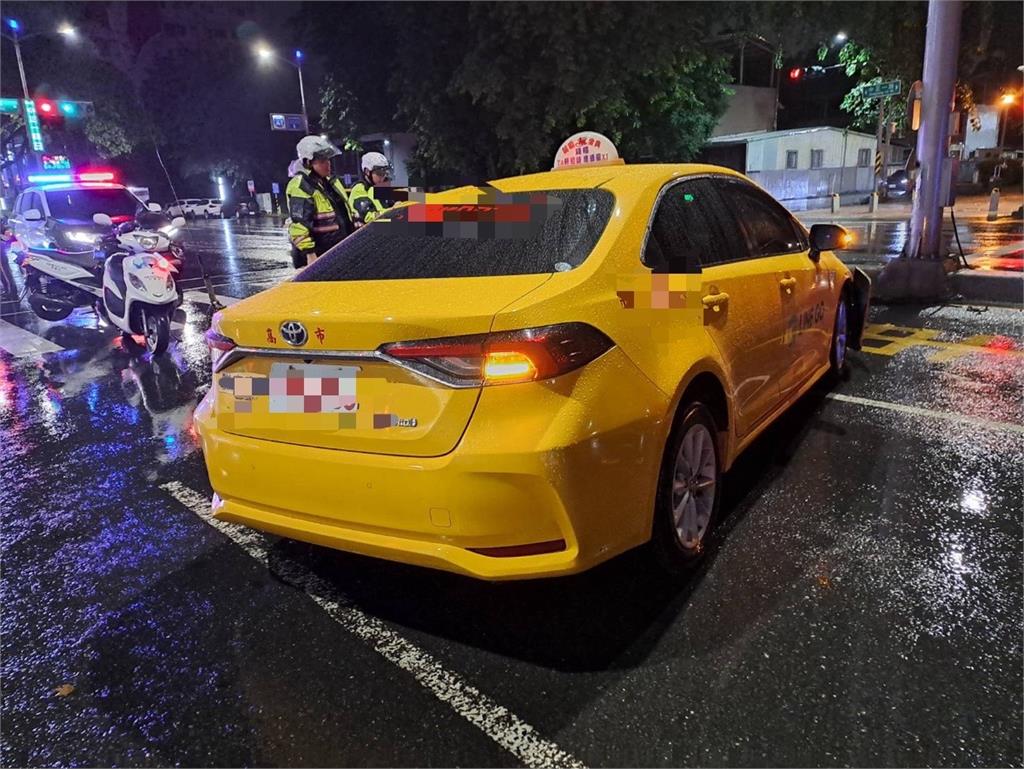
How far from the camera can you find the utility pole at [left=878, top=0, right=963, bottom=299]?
809cm

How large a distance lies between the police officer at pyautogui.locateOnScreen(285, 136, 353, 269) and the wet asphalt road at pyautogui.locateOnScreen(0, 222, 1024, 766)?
2664mm

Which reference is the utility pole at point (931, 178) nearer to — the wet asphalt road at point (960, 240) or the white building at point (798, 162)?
the wet asphalt road at point (960, 240)

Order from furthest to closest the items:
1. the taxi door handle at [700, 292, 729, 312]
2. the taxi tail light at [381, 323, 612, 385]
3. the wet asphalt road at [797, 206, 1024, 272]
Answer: the wet asphalt road at [797, 206, 1024, 272]
the taxi door handle at [700, 292, 729, 312]
the taxi tail light at [381, 323, 612, 385]

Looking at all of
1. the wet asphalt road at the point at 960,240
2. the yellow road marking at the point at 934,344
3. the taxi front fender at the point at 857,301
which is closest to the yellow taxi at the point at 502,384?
the taxi front fender at the point at 857,301

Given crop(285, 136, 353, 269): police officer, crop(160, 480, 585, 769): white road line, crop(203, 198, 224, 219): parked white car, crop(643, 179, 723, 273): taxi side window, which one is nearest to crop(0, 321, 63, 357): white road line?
crop(285, 136, 353, 269): police officer

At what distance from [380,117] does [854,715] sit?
22.6 meters

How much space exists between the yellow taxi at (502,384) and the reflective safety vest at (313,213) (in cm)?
314

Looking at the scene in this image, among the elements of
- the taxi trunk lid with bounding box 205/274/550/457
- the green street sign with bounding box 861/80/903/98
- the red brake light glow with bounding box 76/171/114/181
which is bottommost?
the taxi trunk lid with bounding box 205/274/550/457

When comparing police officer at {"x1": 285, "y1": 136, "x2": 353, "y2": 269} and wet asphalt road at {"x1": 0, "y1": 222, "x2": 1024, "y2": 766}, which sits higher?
police officer at {"x1": 285, "y1": 136, "x2": 353, "y2": 269}

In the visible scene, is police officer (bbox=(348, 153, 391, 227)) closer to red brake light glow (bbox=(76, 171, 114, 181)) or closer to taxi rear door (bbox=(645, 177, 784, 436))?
taxi rear door (bbox=(645, 177, 784, 436))

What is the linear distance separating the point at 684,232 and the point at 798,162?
34389 millimetres

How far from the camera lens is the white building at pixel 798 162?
3131cm

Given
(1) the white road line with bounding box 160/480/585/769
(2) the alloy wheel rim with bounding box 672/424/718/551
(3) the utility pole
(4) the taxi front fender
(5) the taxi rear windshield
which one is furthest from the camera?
(3) the utility pole

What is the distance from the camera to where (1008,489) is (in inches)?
144
